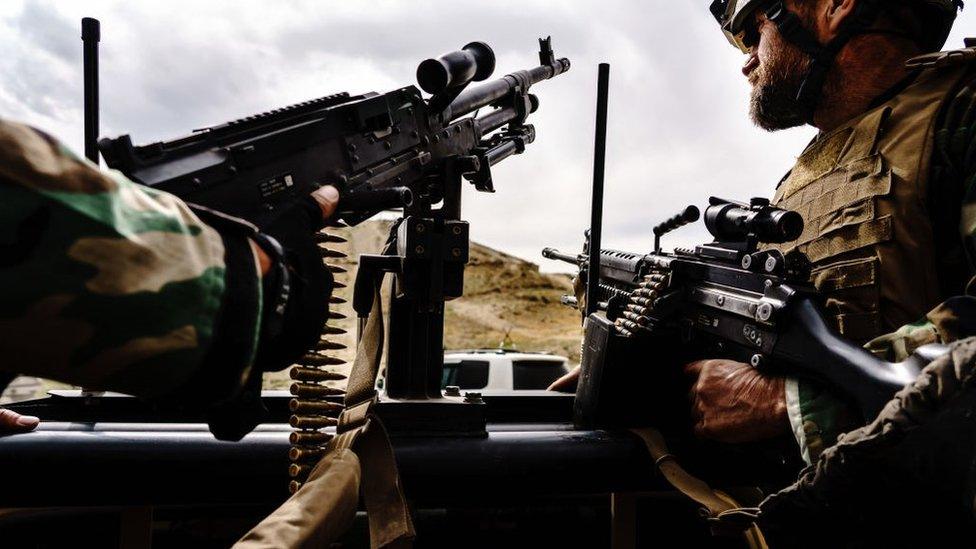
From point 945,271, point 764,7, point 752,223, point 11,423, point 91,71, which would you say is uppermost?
point 764,7

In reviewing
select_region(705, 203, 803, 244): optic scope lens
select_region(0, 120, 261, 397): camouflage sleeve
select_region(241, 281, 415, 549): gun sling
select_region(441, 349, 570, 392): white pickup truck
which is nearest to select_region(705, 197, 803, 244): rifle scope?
select_region(705, 203, 803, 244): optic scope lens

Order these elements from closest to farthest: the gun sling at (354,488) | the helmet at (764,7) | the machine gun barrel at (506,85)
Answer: the gun sling at (354,488) → the helmet at (764,7) → the machine gun barrel at (506,85)

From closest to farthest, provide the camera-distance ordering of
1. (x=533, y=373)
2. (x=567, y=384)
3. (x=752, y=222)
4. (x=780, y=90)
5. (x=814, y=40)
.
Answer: (x=752, y=222), (x=814, y=40), (x=780, y=90), (x=567, y=384), (x=533, y=373)

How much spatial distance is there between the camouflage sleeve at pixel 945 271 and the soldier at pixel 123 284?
4.03 ft

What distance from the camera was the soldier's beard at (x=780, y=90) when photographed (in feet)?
7.78

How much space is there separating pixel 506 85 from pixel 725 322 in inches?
80.4

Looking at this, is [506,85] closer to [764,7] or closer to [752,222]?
[764,7]

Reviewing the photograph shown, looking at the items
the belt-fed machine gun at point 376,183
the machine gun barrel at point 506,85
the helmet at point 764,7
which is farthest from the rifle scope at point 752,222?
the machine gun barrel at point 506,85

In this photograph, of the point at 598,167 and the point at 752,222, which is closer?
the point at 752,222

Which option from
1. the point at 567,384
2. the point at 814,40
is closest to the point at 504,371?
the point at 567,384

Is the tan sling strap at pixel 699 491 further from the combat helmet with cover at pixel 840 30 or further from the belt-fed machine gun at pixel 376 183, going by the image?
the combat helmet with cover at pixel 840 30

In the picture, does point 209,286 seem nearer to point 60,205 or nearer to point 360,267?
point 60,205

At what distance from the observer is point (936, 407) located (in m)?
1.09

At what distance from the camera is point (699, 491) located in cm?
169
